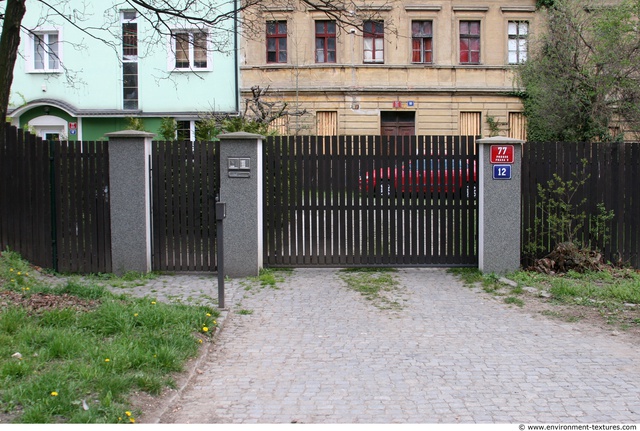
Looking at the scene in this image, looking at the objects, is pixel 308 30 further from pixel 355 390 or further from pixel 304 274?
pixel 355 390

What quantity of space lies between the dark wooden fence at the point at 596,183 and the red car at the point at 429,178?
978 mm

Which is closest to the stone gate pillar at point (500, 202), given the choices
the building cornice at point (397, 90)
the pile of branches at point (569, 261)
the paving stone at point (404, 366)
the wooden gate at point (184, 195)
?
the pile of branches at point (569, 261)

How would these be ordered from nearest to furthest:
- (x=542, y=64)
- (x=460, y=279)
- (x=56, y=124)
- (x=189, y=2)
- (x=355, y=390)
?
(x=355, y=390) → (x=189, y=2) → (x=460, y=279) → (x=542, y=64) → (x=56, y=124)

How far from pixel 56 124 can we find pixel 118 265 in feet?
74.4

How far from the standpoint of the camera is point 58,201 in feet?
36.5

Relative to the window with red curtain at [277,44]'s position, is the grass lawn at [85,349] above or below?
below

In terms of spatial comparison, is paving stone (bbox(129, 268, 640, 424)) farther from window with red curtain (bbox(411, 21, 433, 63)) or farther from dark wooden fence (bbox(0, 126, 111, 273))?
window with red curtain (bbox(411, 21, 433, 63))

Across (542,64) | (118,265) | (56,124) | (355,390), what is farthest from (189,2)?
(56,124)

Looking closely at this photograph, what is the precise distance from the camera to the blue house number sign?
434 inches

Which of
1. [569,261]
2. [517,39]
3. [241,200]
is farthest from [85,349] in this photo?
[517,39]

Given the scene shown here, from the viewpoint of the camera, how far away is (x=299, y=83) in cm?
3422

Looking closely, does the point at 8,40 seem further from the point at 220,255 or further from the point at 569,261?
the point at 569,261

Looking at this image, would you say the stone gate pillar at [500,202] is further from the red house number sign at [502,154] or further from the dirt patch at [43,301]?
the dirt patch at [43,301]

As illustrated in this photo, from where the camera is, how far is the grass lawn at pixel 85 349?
4.97 metres
